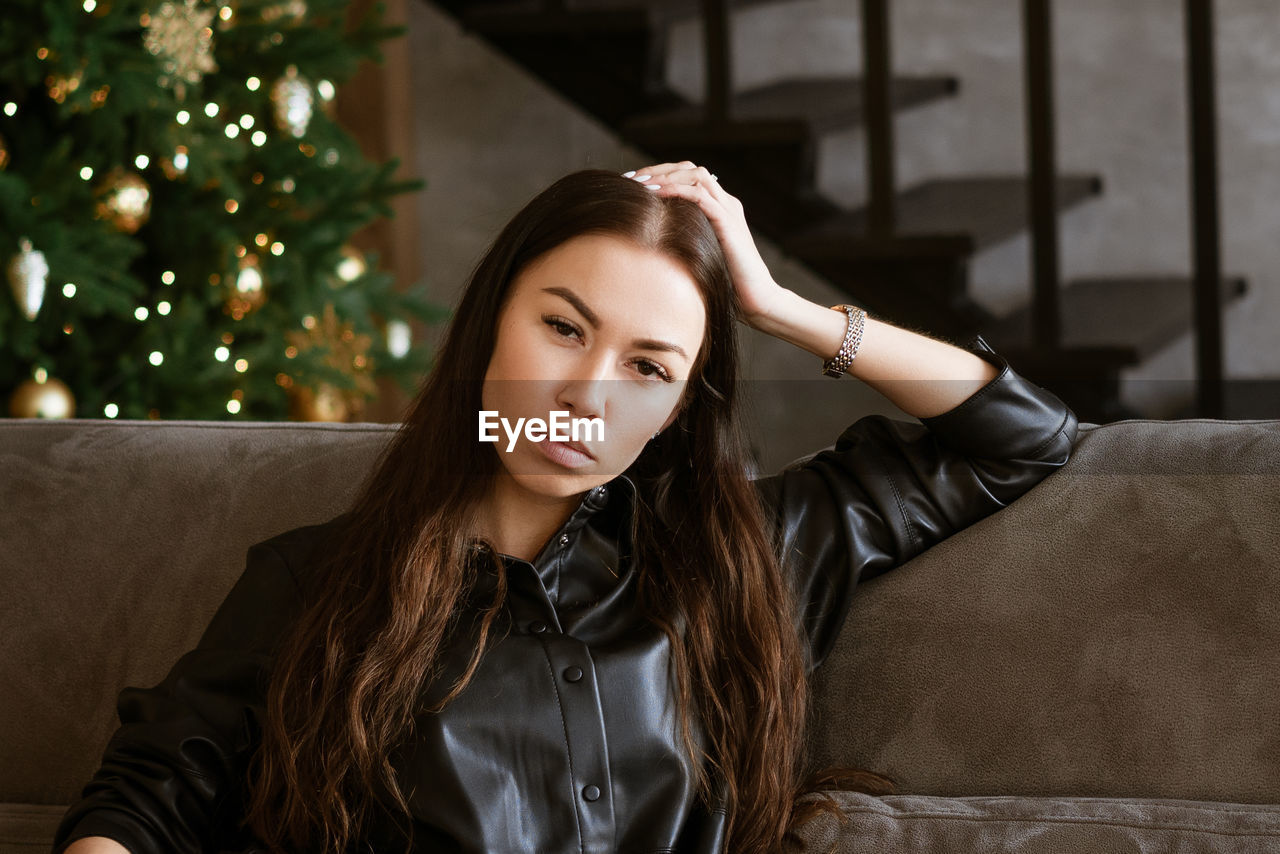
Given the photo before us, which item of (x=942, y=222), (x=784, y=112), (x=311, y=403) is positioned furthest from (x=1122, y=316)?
(x=311, y=403)

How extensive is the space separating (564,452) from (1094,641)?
0.59 meters

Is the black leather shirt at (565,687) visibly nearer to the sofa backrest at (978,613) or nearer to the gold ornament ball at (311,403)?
the sofa backrest at (978,613)

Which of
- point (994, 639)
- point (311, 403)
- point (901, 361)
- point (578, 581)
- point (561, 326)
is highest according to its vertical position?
point (561, 326)

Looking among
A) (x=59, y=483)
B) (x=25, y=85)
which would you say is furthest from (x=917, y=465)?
(x=25, y=85)

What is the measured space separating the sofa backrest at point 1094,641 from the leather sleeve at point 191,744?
0.59 m

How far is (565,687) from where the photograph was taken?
1160mm

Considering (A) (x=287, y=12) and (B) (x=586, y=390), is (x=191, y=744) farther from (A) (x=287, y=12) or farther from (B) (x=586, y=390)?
(A) (x=287, y=12)

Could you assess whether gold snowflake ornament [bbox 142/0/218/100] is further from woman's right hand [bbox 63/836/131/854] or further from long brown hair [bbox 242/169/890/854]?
woman's right hand [bbox 63/836/131/854]

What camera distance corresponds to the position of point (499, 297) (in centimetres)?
119

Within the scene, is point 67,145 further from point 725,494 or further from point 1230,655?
point 1230,655

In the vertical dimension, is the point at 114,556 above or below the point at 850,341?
below

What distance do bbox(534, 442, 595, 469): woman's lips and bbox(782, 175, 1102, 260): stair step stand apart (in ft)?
5.28

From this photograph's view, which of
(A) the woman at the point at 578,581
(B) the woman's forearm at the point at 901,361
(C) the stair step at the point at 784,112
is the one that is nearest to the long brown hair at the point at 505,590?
(A) the woman at the point at 578,581

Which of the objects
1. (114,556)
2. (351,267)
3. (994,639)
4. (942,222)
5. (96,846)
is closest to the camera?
(96,846)
